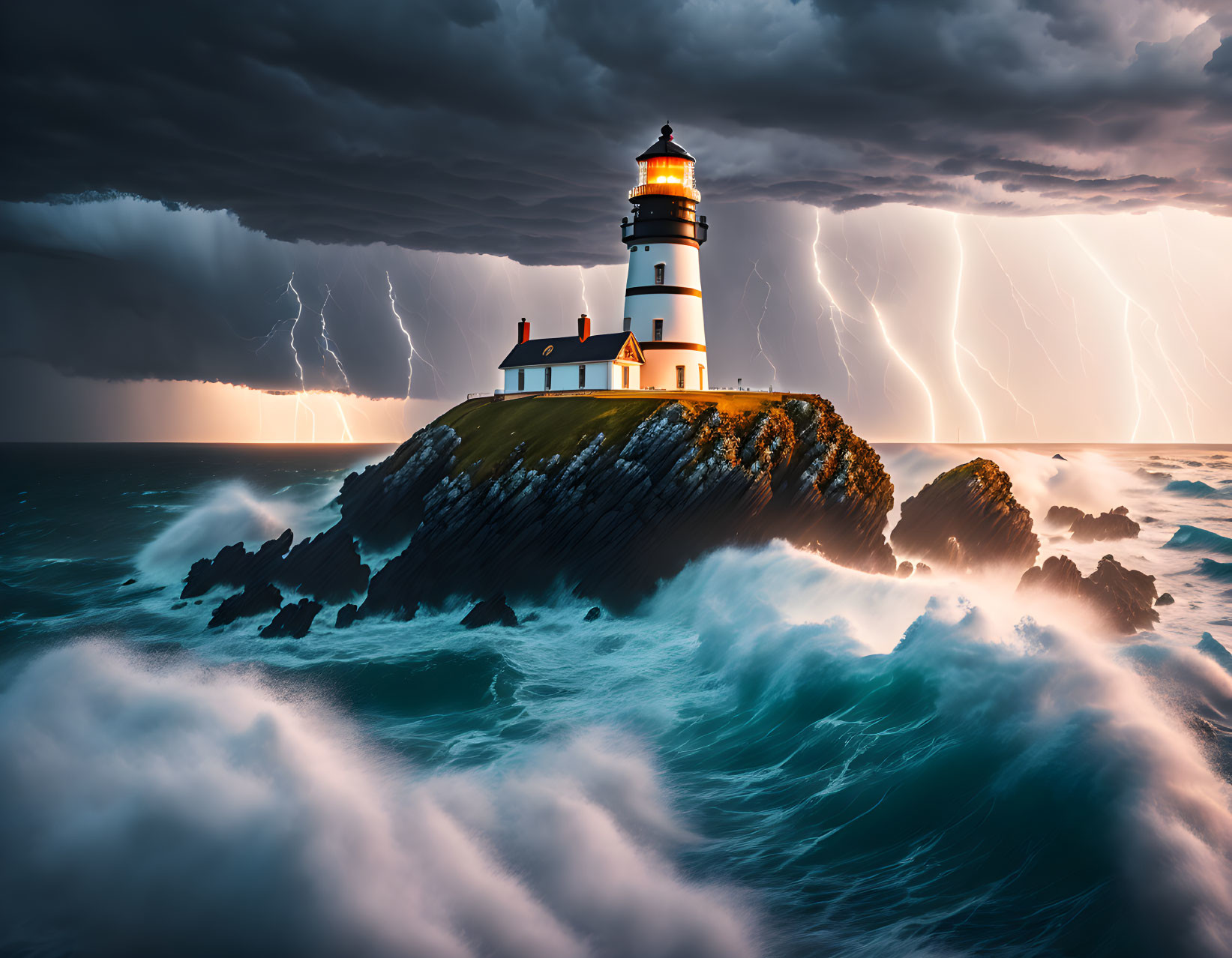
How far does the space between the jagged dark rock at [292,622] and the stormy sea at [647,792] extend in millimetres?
2168

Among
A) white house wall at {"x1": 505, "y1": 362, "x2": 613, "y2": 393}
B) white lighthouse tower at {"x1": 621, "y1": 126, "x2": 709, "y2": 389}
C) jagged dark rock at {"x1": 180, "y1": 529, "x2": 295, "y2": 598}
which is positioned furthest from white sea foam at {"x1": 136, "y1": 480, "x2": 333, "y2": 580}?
white lighthouse tower at {"x1": 621, "y1": 126, "x2": 709, "y2": 389}

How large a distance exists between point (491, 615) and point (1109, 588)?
2500cm

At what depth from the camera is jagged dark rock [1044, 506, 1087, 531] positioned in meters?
55.2

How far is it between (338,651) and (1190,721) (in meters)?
26.6

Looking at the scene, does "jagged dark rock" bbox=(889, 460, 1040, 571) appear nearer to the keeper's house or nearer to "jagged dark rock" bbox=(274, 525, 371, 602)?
the keeper's house

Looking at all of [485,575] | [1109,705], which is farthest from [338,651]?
[1109,705]

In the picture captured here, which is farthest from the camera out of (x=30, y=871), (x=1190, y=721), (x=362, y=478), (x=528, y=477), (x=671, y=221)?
(x=362, y=478)

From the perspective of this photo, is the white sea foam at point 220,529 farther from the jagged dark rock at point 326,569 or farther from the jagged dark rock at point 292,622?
the jagged dark rock at point 292,622

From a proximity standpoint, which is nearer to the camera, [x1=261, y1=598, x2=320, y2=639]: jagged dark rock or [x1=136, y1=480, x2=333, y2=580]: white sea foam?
[x1=261, y1=598, x2=320, y2=639]: jagged dark rock

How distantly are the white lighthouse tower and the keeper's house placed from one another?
143 cm

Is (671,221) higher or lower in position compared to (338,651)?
higher

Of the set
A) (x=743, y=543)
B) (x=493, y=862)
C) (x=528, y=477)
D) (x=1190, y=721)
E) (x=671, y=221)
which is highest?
(x=671, y=221)

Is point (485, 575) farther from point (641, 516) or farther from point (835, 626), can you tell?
point (835, 626)

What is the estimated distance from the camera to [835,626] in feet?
82.6
